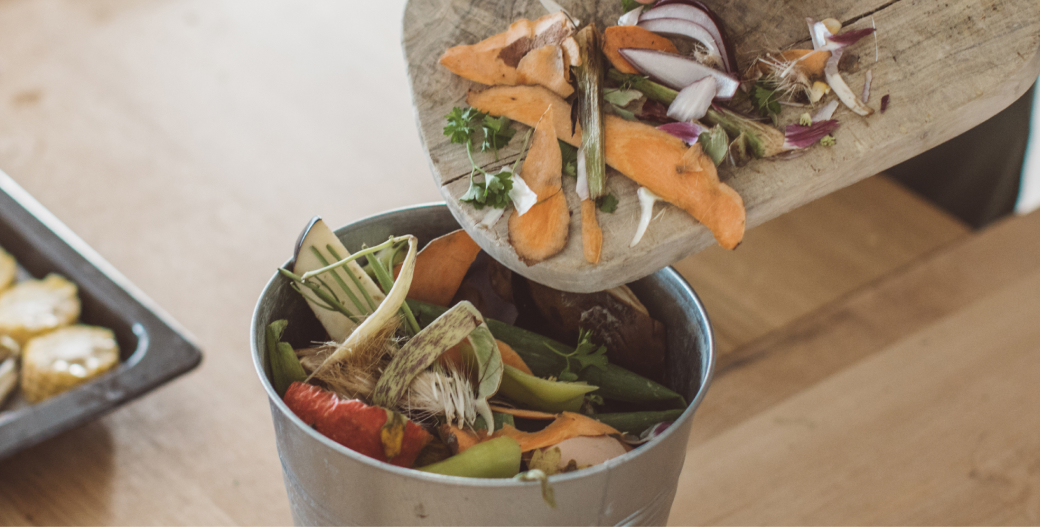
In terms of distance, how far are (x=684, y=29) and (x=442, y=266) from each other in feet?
0.72

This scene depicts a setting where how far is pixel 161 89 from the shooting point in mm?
1086

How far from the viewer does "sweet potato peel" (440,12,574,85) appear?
494mm

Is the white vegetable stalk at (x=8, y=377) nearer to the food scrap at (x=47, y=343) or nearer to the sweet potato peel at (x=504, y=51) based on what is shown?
the food scrap at (x=47, y=343)

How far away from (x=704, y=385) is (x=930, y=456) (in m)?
0.38

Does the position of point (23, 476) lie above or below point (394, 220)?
below

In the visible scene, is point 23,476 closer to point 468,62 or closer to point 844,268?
point 468,62

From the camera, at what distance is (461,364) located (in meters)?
0.44

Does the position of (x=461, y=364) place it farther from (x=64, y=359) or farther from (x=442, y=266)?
(x=64, y=359)

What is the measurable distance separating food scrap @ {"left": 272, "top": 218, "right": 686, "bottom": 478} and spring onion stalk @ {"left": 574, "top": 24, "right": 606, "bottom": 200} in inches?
0.8

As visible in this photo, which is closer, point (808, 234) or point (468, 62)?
point (468, 62)

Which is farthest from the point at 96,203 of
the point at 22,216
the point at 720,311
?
the point at 720,311

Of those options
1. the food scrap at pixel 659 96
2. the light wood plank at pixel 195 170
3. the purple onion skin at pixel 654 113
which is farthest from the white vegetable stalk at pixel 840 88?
the light wood plank at pixel 195 170

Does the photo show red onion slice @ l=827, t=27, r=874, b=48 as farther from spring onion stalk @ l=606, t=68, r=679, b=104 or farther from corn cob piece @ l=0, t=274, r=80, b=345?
corn cob piece @ l=0, t=274, r=80, b=345

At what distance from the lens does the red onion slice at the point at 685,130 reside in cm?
46
